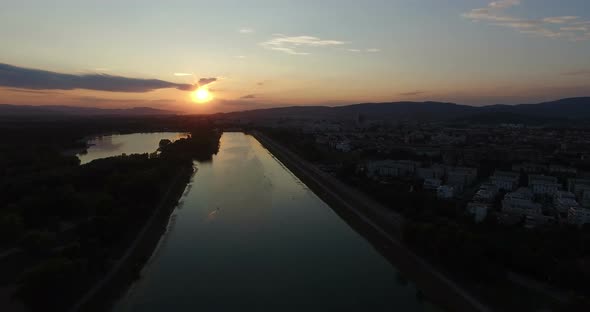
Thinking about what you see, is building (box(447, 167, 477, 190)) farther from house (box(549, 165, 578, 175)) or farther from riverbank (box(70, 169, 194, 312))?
riverbank (box(70, 169, 194, 312))

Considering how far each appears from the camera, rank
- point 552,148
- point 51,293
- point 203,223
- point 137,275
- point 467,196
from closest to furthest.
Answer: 1. point 51,293
2. point 137,275
3. point 203,223
4. point 467,196
5. point 552,148

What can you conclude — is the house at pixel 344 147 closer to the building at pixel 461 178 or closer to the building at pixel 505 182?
the building at pixel 461 178

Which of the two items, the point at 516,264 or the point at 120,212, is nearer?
the point at 516,264

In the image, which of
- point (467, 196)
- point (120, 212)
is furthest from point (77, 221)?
point (467, 196)

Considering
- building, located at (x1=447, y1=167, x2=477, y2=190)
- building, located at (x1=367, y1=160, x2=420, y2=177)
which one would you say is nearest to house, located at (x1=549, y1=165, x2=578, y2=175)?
building, located at (x1=447, y1=167, x2=477, y2=190)

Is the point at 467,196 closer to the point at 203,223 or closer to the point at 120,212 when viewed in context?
the point at 203,223

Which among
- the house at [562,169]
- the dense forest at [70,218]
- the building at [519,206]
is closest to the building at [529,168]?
the house at [562,169]

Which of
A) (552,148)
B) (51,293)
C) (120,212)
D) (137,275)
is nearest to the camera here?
(51,293)
